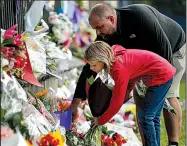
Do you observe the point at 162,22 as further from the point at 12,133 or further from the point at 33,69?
the point at 12,133

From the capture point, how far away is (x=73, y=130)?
5.28 metres

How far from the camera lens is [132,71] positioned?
4934 mm

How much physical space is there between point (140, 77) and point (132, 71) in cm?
16

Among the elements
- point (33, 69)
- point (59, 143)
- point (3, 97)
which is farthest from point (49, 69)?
point (3, 97)

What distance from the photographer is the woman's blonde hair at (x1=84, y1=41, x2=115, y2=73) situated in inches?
186

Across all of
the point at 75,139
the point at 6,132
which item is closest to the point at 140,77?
the point at 75,139

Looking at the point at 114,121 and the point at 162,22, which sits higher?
the point at 162,22

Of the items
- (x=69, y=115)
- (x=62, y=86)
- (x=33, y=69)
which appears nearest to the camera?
(x=33, y=69)

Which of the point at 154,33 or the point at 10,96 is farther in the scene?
the point at 154,33

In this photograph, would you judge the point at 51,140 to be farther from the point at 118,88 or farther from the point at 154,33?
the point at 154,33

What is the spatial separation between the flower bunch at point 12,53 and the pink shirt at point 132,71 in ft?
2.50

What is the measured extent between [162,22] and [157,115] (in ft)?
2.54

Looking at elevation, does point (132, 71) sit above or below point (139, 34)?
below

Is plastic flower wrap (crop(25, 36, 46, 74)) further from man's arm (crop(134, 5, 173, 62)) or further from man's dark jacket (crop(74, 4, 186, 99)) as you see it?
man's arm (crop(134, 5, 173, 62))
